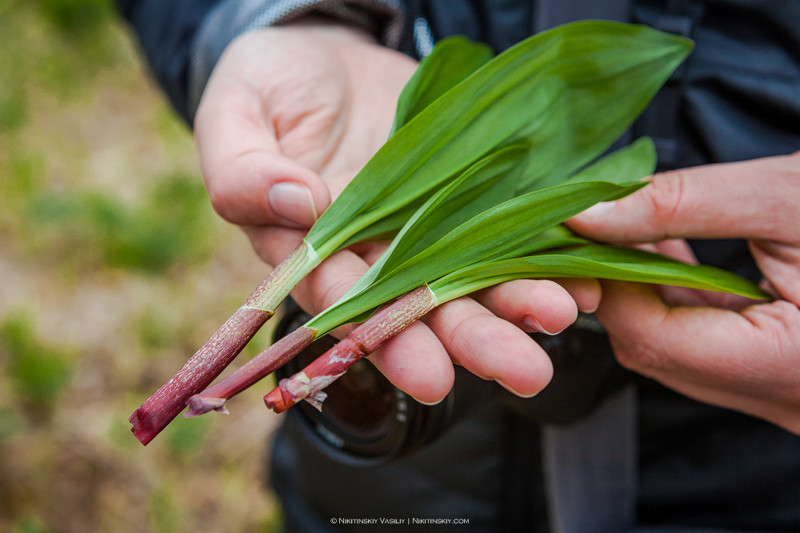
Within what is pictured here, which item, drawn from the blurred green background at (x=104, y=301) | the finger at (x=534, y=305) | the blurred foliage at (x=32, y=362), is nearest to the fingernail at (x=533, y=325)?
the finger at (x=534, y=305)

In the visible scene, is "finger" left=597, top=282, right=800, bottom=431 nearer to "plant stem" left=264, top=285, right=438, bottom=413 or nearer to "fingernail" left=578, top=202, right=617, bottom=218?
"fingernail" left=578, top=202, right=617, bottom=218

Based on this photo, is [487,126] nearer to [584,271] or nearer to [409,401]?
[584,271]

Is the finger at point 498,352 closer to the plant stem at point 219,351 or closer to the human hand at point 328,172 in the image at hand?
the human hand at point 328,172

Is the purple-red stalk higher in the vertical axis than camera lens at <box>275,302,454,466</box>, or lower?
higher

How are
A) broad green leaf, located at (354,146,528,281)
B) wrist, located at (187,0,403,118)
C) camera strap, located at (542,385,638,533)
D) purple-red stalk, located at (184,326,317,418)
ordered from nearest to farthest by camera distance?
purple-red stalk, located at (184,326,317,418) → broad green leaf, located at (354,146,528,281) → camera strap, located at (542,385,638,533) → wrist, located at (187,0,403,118)

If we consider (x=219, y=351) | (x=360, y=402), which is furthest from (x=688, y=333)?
(x=219, y=351)

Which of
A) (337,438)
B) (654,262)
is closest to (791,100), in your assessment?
(654,262)

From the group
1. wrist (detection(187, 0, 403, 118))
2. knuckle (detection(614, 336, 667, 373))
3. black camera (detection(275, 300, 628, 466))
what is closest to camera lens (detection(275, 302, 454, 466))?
black camera (detection(275, 300, 628, 466))
